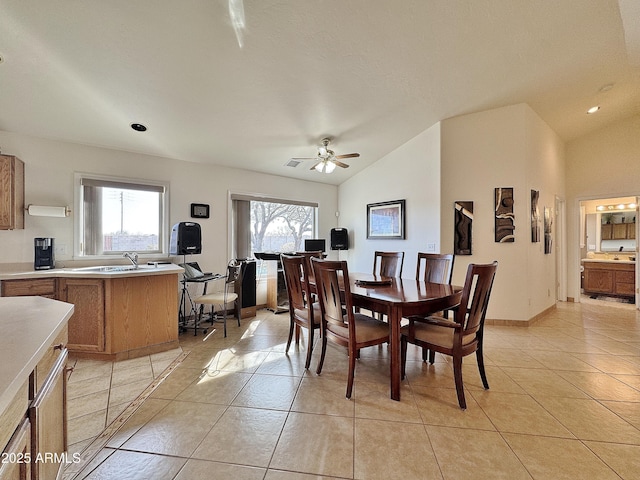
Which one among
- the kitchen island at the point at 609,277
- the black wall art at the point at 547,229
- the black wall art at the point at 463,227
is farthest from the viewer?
the kitchen island at the point at 609,277

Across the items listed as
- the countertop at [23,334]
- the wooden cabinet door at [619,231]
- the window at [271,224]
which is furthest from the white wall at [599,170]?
the countertop at [23,334]

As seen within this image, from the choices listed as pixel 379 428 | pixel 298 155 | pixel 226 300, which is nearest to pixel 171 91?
pixel 298 155

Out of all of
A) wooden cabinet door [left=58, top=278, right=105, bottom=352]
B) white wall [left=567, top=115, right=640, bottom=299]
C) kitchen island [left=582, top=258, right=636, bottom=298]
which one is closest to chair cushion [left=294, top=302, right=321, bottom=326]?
wooden cabinet door [left=58, top=278, right=105, bottom=352]

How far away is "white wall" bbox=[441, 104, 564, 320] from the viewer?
3.64 metres

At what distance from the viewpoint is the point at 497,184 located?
3.68 meters

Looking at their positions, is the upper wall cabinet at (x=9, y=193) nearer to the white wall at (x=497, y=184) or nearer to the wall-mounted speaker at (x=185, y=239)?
the wall-mounted speaker at (x=185, y=239)

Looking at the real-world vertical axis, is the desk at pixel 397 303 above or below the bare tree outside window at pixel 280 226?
below

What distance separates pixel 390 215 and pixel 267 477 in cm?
390

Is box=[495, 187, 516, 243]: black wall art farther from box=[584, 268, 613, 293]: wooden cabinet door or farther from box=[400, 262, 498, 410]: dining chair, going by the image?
box=[584, 268, 613, 293]: wooden cabinet door

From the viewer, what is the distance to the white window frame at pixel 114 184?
3229 millimetres

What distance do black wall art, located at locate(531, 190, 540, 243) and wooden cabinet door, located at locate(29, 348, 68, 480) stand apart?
15.9ft

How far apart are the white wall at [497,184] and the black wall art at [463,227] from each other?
0.06 metres

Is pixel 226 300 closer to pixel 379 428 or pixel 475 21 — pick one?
pixel 379 428

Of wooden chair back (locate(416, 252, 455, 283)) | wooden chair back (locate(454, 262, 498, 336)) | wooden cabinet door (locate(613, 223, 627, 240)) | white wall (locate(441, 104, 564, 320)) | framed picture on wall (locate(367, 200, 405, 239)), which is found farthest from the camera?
wooden cabinet door (locate(613, 223, 627, 240))
